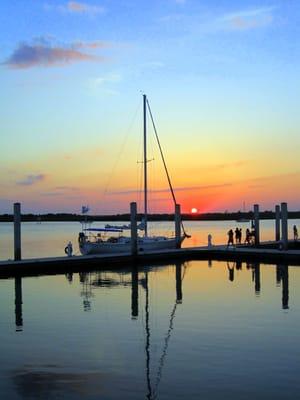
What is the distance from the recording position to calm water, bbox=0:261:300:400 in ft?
33.4

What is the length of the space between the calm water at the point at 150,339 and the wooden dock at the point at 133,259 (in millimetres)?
2460

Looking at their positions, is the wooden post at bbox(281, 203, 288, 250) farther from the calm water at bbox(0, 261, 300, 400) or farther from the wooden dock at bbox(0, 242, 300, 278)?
the calm water at bbox(0, 261, 300, 400)

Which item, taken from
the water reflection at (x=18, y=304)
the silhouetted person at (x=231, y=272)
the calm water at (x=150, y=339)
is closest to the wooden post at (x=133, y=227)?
the silhouetted person at (x=231, y=272)

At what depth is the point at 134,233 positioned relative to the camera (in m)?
32.2

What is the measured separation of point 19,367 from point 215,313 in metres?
7.33

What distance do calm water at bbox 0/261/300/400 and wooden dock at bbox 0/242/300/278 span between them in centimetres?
246

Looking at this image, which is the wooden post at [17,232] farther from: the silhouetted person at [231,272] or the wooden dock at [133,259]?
the silhouetted person at [231,272]

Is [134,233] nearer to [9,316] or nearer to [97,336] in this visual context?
[9,316]

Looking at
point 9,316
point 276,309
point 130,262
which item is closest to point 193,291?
point 276,309

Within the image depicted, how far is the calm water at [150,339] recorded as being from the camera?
10.2 meters

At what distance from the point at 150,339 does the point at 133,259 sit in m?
17.9

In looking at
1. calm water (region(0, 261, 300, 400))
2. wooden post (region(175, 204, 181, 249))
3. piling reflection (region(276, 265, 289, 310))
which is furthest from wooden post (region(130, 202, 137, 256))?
piling reflection (region(276, 265, 289, 310))

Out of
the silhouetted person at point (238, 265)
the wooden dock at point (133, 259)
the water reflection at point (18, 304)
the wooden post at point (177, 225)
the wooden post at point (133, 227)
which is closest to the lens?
the water reflection at point (18, 304)

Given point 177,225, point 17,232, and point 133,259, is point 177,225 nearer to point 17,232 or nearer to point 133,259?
point 133,259
